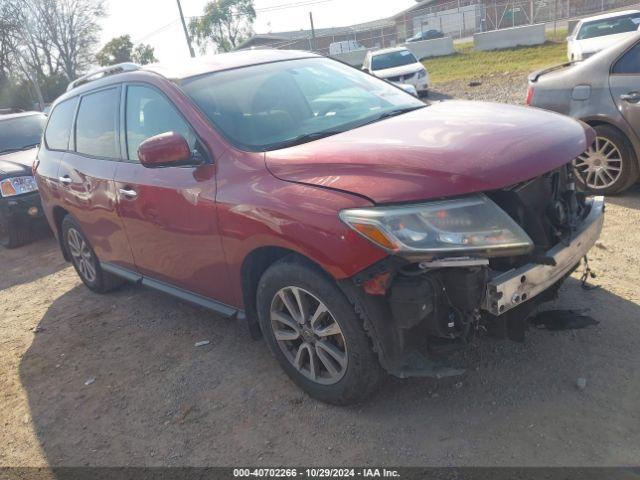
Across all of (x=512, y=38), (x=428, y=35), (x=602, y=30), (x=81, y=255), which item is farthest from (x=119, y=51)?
(x=81, y=255)

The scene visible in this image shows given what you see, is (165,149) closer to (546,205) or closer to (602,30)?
(546,205)

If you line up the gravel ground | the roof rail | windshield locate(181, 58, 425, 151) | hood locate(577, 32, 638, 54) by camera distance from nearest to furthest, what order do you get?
windshield locate(181, 58, 425, 151), the roof rail, the gravel ground, hood locate(577, 32, 638, 54)

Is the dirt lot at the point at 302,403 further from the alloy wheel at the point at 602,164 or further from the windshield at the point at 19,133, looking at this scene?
the windshield at the point at 19,133

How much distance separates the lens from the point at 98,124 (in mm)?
4434

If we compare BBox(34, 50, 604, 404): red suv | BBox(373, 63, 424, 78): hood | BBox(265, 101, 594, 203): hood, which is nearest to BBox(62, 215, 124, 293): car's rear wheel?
BBox(34, 50, 604, 404): red suv

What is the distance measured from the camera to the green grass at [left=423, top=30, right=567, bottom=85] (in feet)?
63.7

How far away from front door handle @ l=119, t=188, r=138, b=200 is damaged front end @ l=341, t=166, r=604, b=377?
1.92 metres

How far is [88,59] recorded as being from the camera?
48.3m

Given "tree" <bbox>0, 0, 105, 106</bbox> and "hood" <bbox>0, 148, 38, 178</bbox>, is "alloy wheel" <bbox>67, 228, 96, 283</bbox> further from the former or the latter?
"tree" <bbox>0, 0, 105, 106</bbox>

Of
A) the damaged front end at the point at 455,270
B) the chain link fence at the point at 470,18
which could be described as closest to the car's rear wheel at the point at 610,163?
the damaged front end at the point at 455,270

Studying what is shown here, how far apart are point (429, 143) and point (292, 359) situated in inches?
56.5

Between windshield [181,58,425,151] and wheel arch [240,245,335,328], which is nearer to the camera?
wheel arch [240,245,335,328]

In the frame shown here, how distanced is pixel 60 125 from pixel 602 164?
527 cm

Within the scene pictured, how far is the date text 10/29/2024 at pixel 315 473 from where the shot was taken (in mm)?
2535
